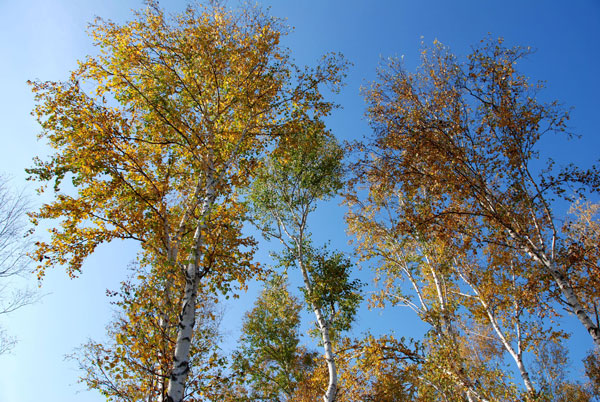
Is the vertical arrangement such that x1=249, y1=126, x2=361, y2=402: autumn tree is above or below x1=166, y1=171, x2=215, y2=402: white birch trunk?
above

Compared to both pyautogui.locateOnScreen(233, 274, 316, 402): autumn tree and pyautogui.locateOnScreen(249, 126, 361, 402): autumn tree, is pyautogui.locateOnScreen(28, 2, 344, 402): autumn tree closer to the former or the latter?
pyautogui.locateOnScreen(249, 126, 361, 402): autumn tree

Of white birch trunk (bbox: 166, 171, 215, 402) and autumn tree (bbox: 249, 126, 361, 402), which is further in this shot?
autumn tree (bbox: 249, 126, 361, 402)

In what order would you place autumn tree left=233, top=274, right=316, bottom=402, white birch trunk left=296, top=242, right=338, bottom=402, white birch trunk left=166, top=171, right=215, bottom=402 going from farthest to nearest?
autumn tree left=233, top=274, right=316, bottom=402 < white birch trunk left=296, top=242, right=338, bottom=402 < white birch trunk left=166, top=171, right=215, bottom=402

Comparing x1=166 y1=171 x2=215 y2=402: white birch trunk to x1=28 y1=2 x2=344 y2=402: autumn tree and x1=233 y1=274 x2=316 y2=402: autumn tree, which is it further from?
x1=233 y1=274 x2=316 y2=402: autumn tree

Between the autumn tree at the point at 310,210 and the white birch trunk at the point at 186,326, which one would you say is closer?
the white birch trunk at the point at 186,326

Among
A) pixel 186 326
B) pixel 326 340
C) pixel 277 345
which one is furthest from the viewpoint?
pixel 277 345

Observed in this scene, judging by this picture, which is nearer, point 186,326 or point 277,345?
point 186,326

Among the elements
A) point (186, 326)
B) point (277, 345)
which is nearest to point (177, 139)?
point (186, 326)

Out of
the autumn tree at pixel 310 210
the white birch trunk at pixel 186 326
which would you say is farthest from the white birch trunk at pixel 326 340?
the white birch trunk at pixel 186 326

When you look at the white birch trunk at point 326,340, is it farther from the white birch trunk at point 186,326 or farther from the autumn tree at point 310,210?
the white birch trunk at point 186,326

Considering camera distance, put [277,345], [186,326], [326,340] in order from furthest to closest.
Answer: [277,345] < [326,340] < [186,326]

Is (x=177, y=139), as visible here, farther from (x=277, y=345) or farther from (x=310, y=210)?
(x=277, y=345)

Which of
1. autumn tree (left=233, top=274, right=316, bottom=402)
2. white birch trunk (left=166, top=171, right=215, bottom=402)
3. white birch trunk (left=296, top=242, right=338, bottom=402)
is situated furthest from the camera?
autumn tree (left=233, top=274, right=316, bottom=402)

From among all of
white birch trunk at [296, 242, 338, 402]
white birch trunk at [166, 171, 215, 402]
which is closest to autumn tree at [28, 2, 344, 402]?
white birch trunk at [166, 171, 215, 402]
